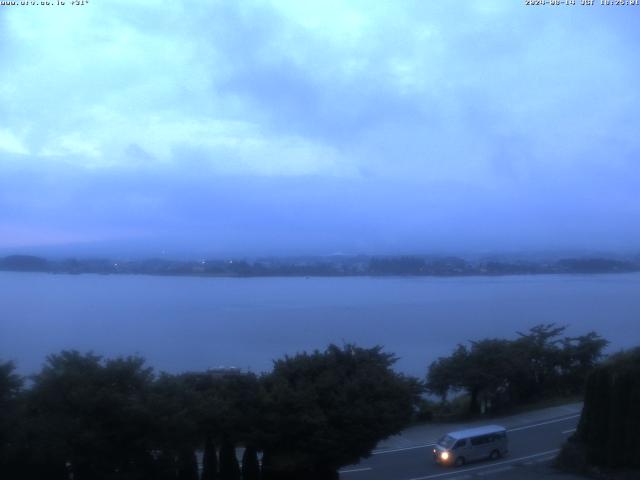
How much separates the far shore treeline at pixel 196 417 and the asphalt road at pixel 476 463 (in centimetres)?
263

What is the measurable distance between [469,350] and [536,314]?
48.4 ft

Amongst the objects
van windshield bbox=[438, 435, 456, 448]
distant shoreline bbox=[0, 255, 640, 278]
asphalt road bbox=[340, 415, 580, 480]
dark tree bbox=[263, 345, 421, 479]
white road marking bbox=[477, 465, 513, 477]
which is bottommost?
asphalt road bbox=[340, 415, 580, 480]

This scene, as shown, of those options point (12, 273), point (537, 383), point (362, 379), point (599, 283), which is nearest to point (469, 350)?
point (537, 383)

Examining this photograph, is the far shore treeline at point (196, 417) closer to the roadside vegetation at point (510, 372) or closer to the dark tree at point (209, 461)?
the dark tree at point (209, 461)

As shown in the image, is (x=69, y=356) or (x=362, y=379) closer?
(x=69, y=356)

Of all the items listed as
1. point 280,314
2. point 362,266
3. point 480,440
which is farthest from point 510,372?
point 362,266

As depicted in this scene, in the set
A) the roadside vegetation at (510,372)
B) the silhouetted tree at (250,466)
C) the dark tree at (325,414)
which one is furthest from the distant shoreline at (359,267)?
the dark tree at (325,414)

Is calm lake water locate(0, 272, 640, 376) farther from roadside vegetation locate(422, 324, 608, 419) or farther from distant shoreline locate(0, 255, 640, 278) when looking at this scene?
roadside vegetation locate(422, 324, 608, 419)

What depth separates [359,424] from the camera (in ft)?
42.2

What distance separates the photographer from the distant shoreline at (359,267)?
132ft

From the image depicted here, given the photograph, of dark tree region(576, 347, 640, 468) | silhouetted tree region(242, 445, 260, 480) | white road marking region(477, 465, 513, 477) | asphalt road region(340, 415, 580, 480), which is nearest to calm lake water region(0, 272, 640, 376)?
asphalt road region(340, 415, 580, 480)

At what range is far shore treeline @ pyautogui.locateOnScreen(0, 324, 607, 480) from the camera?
1110cm

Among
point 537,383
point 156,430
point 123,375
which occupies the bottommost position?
point 537,383

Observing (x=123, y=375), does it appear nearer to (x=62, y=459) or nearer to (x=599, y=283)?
(x=62, y=459)
